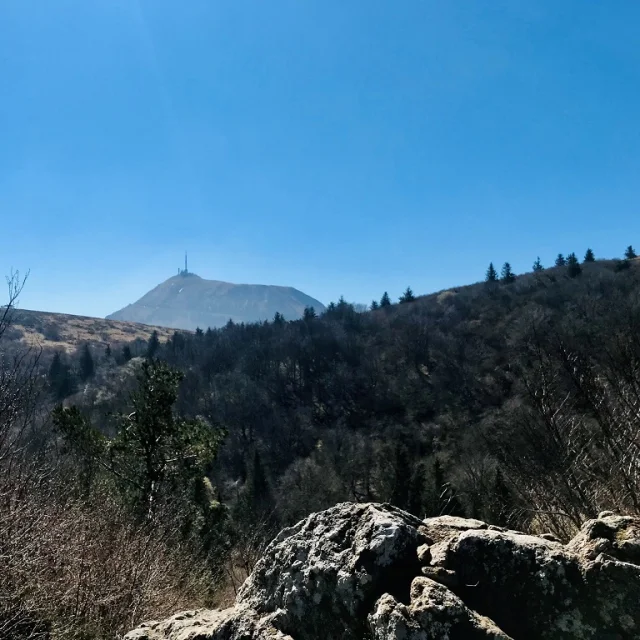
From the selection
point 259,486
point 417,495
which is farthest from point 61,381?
point 417,495

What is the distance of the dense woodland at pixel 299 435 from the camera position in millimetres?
6543

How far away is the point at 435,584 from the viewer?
2711 mm

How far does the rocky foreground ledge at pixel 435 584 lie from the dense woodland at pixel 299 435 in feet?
10.1

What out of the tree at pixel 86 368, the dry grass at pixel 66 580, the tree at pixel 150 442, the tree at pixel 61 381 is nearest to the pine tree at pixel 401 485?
the tree at pixel 150 442

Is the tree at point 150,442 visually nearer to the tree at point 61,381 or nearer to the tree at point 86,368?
the tree at point 61,381

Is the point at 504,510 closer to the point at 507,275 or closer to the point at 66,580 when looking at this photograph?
the point at 66,580

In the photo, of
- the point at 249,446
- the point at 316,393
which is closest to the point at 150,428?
the point at 249,446

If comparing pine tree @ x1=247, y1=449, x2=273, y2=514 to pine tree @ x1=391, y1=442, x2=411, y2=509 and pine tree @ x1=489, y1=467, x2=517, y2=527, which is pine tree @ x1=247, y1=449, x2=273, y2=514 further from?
pine tree @ x1=489, y1=467, x2=517, y2=527

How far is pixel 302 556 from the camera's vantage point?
3.37 meters

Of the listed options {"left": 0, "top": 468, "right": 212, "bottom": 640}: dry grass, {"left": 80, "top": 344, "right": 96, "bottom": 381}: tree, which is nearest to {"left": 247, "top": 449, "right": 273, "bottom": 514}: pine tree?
{"left": 0, "top": 468, "right": 212, "bottom": 640}: dry grass

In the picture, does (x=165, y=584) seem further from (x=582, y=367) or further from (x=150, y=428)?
(x=150, y=428)

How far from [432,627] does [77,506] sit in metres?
7.55

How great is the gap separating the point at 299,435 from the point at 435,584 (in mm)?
91382

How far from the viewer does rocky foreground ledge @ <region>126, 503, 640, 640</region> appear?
2.55 m
